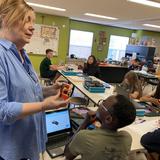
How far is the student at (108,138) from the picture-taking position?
4.03 feet

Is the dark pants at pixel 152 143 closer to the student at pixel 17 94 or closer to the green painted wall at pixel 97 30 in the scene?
the student at pixel 17 94

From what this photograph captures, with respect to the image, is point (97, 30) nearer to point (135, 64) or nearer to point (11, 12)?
point (135, 64)

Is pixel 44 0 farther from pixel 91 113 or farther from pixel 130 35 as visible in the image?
pixel 130 35

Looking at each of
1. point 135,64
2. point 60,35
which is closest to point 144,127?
point 135,64

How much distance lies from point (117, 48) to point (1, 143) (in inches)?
434

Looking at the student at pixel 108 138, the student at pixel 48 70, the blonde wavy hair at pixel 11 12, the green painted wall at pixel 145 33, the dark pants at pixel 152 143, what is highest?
the green painted wall at pixel 145 33

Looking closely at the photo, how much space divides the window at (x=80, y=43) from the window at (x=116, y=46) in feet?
4.34

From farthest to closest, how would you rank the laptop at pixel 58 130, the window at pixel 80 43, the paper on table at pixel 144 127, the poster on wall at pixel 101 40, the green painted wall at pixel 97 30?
the poster on wall at pixel 101 40
the window at pixel 80 43
the green painted wall at pixel 97 30
the paper on table at pixel 144 127
the laptop at pixel 58 130

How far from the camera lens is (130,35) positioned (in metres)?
11.6

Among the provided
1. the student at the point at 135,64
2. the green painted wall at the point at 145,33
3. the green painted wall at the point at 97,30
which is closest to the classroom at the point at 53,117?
the student at the point at 135,64

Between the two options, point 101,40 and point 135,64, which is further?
point 101,40

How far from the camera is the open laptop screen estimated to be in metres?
1.71

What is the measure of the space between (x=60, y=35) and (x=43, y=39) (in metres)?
0.79

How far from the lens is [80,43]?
10.4 metres
